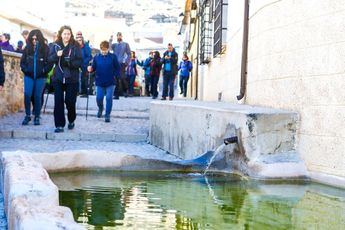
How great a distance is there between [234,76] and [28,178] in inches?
275

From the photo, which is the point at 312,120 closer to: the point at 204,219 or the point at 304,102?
→ the point at 304,102

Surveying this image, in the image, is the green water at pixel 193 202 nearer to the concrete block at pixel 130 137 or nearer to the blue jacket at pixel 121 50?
the concrete block at pixel 130 137

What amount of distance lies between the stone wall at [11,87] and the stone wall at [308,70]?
5.48m

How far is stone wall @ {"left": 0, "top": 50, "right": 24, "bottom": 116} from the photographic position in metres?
11.5

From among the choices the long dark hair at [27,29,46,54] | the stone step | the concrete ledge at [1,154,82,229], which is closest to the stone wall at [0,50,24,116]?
the stone step

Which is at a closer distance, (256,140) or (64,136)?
(256,140)

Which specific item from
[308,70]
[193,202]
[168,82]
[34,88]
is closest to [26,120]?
[34,88]

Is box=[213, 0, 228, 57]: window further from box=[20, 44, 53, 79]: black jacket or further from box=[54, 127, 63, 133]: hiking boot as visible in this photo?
box=[54, 127, 63, 133]: hiking boot

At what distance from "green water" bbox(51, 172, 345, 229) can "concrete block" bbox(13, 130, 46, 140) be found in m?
→ 4.00

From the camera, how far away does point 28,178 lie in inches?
154

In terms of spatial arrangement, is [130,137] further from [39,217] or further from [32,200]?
[39,217]

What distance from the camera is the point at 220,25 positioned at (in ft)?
40.4

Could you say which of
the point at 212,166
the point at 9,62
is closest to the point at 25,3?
the point at 9,62

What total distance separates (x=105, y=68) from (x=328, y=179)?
22.2ft
